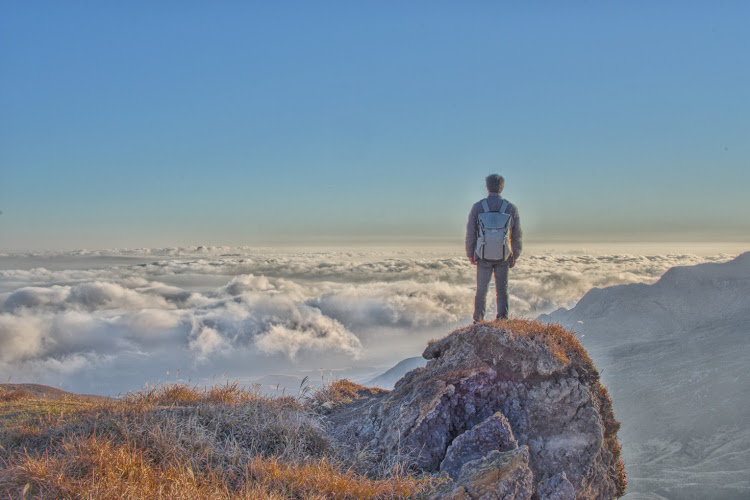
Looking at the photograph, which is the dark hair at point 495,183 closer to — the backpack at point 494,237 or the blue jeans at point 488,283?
the backpack at point 494,237

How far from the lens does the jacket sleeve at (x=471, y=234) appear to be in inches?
458

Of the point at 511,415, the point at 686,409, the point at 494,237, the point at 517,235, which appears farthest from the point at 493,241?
the point at 686,409

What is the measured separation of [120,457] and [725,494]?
121370mm

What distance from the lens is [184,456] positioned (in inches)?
266

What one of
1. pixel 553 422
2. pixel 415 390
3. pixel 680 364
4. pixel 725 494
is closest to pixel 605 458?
pixel 553 422

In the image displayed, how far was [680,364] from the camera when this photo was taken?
6112 inches

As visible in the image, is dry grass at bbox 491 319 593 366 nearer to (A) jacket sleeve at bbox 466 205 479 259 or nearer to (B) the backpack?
(B) the backpack

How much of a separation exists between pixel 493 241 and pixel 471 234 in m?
0.54

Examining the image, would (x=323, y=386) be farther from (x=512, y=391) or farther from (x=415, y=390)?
(x=512, y=391)

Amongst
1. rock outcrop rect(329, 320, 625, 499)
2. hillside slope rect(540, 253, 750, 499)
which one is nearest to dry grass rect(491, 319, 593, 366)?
rock outcrop rect(329, 320, 625, 499)

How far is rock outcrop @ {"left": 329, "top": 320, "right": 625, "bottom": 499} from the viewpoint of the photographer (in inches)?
294

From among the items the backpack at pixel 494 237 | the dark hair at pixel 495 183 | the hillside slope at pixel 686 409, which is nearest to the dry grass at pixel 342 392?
the backpack at pixel 494 237

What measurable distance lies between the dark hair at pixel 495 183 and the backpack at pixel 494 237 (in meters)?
0.52

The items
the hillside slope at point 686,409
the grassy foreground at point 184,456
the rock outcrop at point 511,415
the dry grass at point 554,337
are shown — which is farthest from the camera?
the hillside slope at point 686,409
